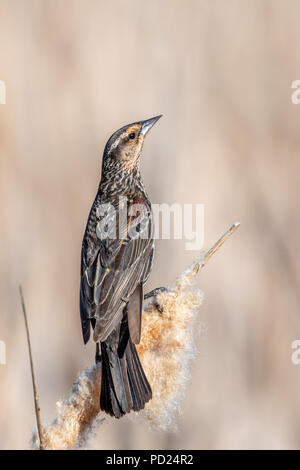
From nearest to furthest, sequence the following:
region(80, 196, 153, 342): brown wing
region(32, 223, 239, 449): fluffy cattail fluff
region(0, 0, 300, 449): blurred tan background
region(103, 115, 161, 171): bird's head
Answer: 1. region(32, 223, 239, 449): fluffy cattail fluff
2. region(80, 196, 153, 342): brown wing
3. region(103, 115, 161, 171): bird's head
4. region(0, 0, 300, 449): blurred tan background

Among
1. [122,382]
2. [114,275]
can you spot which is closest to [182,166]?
[114,275]

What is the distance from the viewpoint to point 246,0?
4.07m

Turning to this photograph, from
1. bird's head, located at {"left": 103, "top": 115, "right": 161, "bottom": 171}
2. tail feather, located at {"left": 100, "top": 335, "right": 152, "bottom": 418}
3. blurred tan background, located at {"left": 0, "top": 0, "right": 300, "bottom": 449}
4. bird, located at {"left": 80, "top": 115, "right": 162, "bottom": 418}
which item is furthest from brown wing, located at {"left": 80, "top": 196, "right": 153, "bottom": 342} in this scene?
blurred tan background, located at {"left": 0, "top": 0, "right": 300, "bottom": 449}

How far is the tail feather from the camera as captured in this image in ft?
7.28

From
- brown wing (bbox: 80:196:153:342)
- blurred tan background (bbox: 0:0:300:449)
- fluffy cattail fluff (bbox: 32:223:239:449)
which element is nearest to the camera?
fluffy cattail fluff (bbox: 32:223:239:449)

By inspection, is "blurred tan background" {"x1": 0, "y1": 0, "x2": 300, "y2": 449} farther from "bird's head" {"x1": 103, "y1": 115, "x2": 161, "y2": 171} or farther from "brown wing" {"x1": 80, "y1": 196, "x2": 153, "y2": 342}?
"brown wing" {"x1": 80, "y1": 196, "x2": 153, "y2": 342}

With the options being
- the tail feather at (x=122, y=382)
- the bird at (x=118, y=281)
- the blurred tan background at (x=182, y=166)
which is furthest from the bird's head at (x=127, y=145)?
the tail feather at (x=122, y=382)

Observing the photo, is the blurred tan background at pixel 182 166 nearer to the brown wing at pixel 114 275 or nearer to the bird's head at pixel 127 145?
the bird's head at pixel 127 145

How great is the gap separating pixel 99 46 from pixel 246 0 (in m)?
1.02

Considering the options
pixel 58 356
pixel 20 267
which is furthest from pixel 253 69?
pixel 58 356

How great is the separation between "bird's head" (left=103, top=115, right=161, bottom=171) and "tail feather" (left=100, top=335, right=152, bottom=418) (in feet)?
4.10

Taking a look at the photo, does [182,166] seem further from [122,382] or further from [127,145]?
[122,382]

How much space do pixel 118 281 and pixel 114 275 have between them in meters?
0.03

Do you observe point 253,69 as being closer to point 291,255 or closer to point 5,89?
point 291,255
